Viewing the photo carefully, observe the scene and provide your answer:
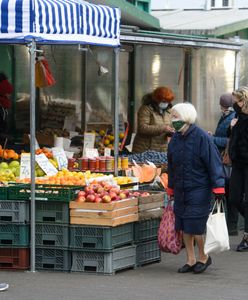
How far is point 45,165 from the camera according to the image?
12016 millimetres

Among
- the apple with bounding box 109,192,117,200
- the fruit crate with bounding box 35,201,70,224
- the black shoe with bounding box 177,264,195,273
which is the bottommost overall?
the black shoe with bounding box 177,264,195,273

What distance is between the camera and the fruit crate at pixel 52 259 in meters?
10.8

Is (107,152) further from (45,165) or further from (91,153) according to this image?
(45,165)

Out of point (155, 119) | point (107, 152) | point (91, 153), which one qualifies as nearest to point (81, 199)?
point (91, 153)

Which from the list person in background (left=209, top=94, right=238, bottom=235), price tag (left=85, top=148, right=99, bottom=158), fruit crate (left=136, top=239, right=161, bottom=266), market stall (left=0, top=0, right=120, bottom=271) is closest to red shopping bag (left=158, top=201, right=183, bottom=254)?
fruit crate (left=136, top=239, right=161, bottom=266)

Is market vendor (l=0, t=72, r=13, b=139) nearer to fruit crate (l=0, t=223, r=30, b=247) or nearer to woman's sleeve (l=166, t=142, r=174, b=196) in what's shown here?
fruit crate (l=0, t=223, r=30, b=247)

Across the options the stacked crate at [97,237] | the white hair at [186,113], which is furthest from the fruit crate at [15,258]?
the white hair at [186,113]

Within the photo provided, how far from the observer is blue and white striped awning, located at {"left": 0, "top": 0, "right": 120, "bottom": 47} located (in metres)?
10.3

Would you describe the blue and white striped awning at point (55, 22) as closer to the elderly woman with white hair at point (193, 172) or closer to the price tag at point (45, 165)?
the elderly woman with white hair at point (193, 172)

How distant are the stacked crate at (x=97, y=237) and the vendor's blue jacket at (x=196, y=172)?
2.22ft

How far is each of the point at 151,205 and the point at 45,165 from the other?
1463 mm

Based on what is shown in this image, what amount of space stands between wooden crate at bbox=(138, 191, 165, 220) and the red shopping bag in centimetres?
34

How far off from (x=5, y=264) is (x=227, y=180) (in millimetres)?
3770

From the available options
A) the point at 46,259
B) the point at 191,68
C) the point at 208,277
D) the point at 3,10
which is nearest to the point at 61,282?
the point at 46,259
